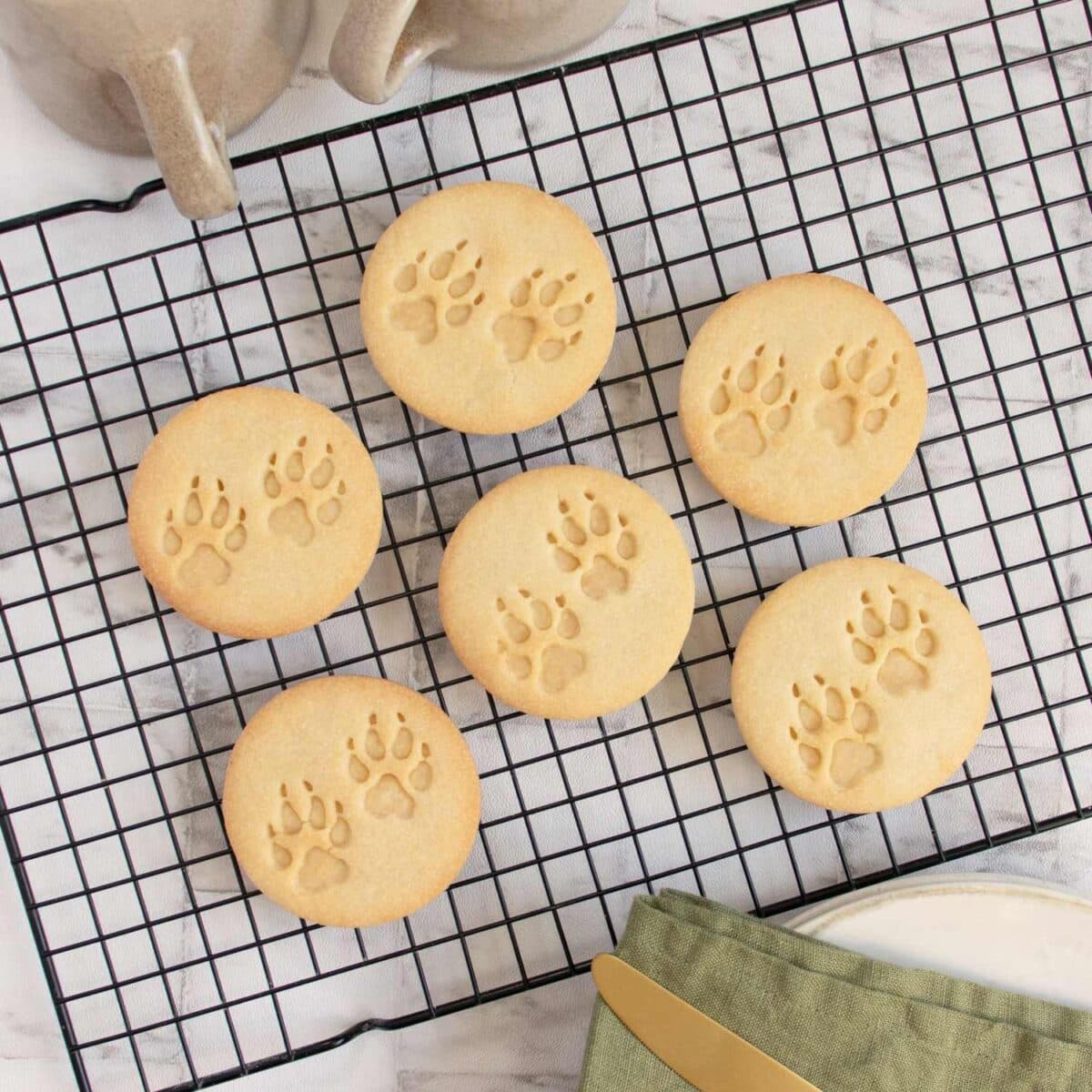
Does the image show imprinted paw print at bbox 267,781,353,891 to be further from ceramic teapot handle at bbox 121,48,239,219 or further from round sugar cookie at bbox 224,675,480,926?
ceramic teapot handle at bbox 121,48,239,219

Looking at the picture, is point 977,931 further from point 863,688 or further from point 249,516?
point 249,516

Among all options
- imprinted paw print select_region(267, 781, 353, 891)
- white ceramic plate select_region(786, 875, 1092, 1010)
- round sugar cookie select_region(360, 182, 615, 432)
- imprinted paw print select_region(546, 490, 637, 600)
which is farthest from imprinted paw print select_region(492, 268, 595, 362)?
white ceramic plate select_region(786, 875, 1092, 1010)

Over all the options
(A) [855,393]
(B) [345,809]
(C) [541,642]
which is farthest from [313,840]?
(A) [855,393]

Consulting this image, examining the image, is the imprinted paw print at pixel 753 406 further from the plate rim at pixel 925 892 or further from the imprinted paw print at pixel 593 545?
the plate rim at pixel 925 892

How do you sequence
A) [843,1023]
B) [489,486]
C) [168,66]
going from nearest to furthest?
[168,66] < [843,1023] < [489,486]

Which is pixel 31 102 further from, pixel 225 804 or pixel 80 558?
pixel 225 804

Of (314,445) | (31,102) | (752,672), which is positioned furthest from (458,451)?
(31,102)
